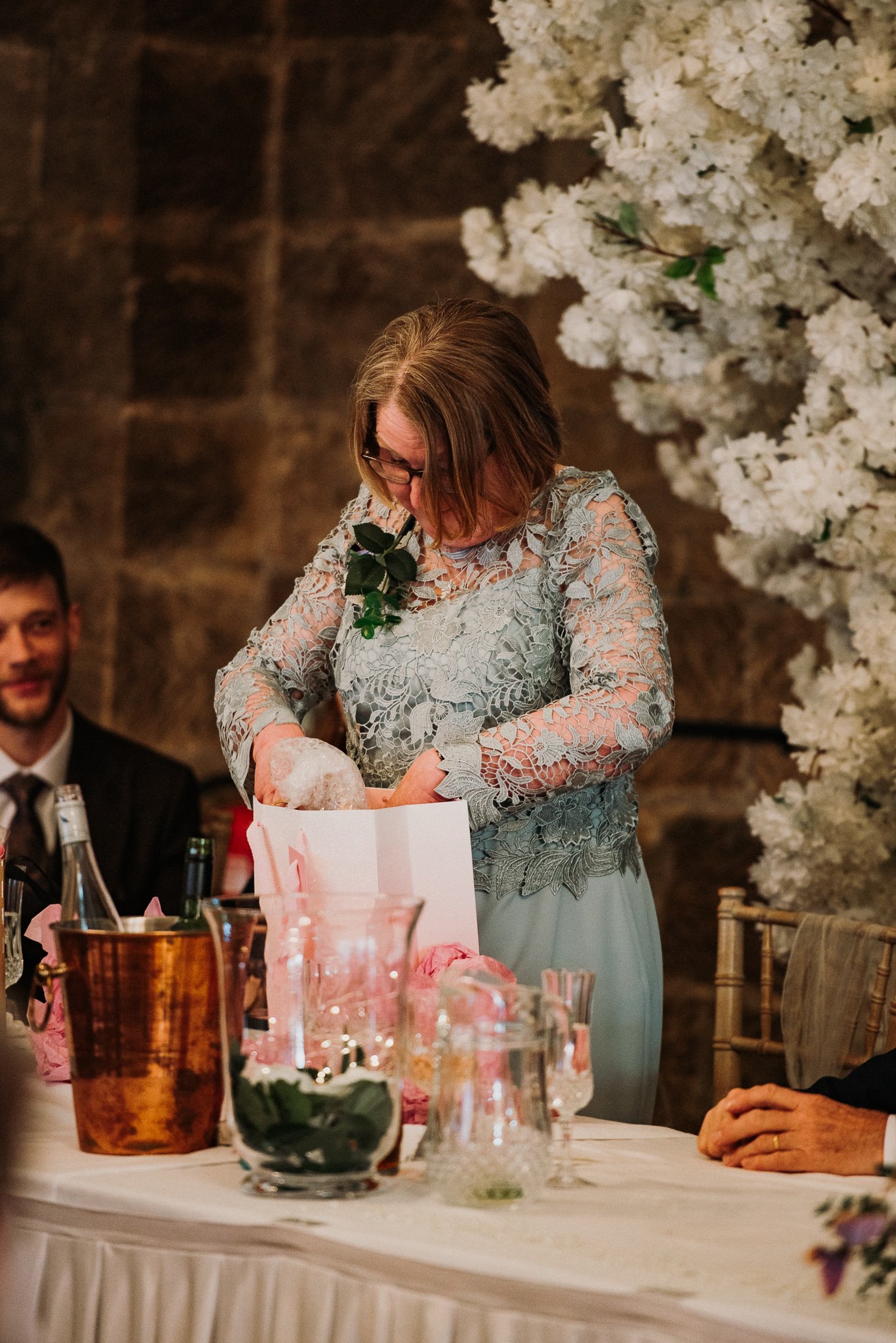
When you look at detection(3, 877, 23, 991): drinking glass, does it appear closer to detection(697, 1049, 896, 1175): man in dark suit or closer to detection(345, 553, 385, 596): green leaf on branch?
detection(345, 553, 385, 596): green leaf on branch

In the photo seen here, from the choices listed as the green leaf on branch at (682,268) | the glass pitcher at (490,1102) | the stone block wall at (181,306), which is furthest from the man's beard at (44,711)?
the glass pitcher at (490,1102)

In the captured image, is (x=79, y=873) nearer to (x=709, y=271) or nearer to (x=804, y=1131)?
(x=804, y=1131)

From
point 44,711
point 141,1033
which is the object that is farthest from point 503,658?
point 44,711

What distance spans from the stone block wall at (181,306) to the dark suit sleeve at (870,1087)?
305 centimetres

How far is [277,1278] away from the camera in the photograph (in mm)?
1119

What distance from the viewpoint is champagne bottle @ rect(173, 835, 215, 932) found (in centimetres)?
140

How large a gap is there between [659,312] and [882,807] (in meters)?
0.93

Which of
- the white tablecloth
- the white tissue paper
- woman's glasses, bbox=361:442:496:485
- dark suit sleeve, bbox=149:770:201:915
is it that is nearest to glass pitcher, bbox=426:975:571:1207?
the white tablecloth

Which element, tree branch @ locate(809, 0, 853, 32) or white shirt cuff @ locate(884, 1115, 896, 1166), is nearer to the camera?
white shirt cuff @ locate(884, 1115, 896, 1166)

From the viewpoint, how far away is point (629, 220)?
2.72m

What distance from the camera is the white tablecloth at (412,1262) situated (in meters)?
1.00

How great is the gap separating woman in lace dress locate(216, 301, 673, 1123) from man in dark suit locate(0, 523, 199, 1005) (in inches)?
64.8

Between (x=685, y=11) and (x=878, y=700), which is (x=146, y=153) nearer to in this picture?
(x=685, y=11)

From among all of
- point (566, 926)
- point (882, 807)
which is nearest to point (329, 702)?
point (882, 807)
